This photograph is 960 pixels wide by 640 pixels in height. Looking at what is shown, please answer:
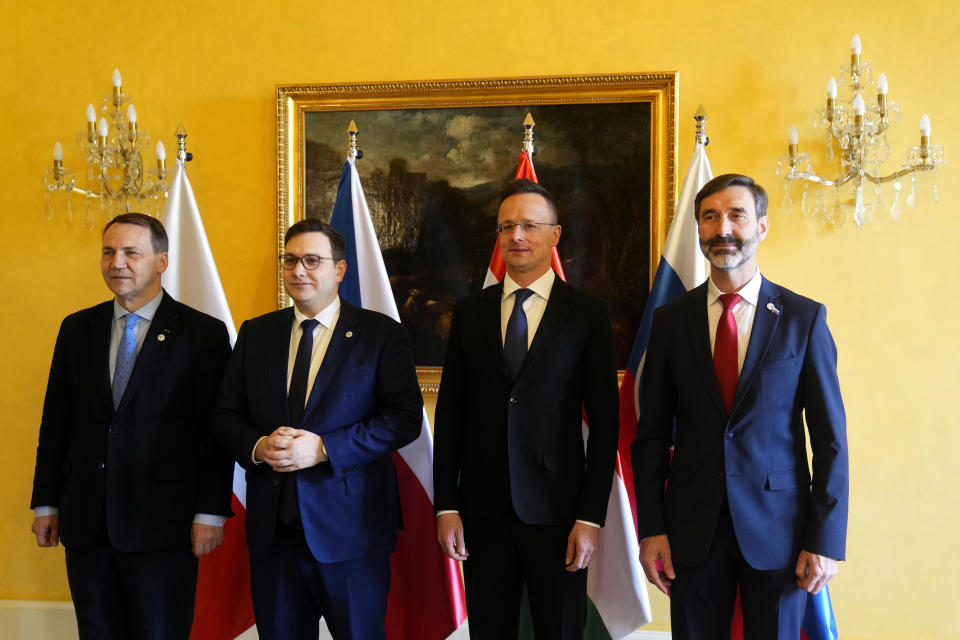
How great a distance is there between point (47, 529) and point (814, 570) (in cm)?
231

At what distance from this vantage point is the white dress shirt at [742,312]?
2135 mm

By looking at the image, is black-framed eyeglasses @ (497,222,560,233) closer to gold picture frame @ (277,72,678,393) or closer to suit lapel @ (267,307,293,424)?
suit lapel @ (267,307,293,424)

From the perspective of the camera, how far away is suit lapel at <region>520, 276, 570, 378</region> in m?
2.26

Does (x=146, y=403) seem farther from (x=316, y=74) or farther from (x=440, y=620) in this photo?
(x=316, y=74)

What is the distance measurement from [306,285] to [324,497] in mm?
645

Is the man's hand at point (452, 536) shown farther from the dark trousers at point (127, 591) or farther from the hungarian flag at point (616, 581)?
the dark trousers at point (127, 591)

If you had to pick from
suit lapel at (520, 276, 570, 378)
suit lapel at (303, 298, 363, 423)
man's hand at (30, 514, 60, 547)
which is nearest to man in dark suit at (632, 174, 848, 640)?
suit lapel at (520, 276, 570, 378)

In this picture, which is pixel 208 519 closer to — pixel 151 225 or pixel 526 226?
pixel 151 225

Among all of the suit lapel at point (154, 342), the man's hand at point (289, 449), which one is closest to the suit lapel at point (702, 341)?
the man's hand at point (289, 449)

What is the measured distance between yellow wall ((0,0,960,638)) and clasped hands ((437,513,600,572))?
156 centimetres

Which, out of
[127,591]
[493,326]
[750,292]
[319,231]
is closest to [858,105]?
[750,292]

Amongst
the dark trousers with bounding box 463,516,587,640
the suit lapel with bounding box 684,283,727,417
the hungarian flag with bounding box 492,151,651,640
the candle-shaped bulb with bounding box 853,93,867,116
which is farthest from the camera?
the candle-shaped bulb with bounding box 853,93,867,116

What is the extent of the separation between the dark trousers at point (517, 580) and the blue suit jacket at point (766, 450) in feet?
0.87

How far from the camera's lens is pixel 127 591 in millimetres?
2430
